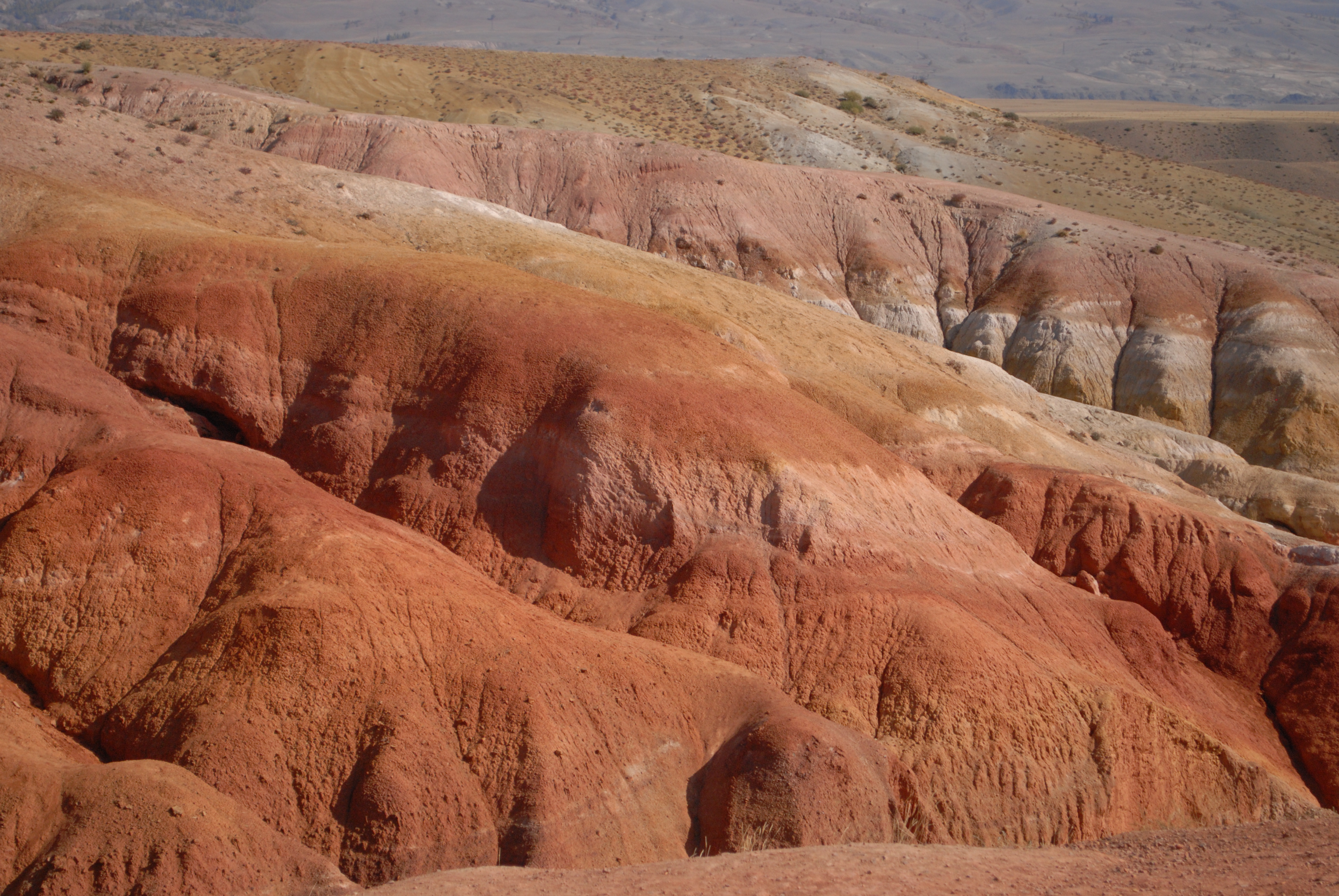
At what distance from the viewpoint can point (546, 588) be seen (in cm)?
1909

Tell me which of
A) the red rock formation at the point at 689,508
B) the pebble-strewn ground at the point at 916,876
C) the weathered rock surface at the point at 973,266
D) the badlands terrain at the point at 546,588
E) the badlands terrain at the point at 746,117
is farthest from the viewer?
the badlands terrain at the point at 746,117

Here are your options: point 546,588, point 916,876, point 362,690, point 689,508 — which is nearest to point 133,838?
point 362,690

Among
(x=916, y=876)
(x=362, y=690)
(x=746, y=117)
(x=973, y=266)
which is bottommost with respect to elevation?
(x=916, y=876)

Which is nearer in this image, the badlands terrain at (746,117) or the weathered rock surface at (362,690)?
the weathered rock surface at (362,690)

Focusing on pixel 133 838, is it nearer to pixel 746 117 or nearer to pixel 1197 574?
pixel 1197 574

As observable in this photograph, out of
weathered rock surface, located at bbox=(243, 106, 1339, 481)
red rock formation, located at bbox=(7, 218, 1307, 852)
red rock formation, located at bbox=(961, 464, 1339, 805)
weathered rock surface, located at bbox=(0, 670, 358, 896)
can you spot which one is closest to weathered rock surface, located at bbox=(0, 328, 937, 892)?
weathered rock surface, located at bbox=(0, 670, 358, 896)

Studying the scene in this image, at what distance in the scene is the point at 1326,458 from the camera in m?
46.0

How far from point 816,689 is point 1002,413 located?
15831 millimetres

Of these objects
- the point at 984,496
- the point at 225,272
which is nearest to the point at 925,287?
the point at 984,496

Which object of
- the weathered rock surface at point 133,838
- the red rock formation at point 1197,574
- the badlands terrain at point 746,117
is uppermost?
the badlands terrain at point 746,117

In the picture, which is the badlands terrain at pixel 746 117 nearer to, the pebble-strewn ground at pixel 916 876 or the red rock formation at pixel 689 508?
the red rock formation at pixel 689 508

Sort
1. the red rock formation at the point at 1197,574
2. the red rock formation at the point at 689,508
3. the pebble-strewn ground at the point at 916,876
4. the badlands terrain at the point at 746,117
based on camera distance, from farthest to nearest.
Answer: the badlands terrain at the point at 746,117
the red rock formation at the point at 1197,574
the red rock formation at the point at 689,508
the pebble-strewn ground at the point at 916,876

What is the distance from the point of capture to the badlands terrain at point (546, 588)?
14078 mm

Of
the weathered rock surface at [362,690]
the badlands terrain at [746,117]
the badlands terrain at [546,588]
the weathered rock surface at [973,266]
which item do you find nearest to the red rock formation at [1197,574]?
the badlands terrain at [546,588]
